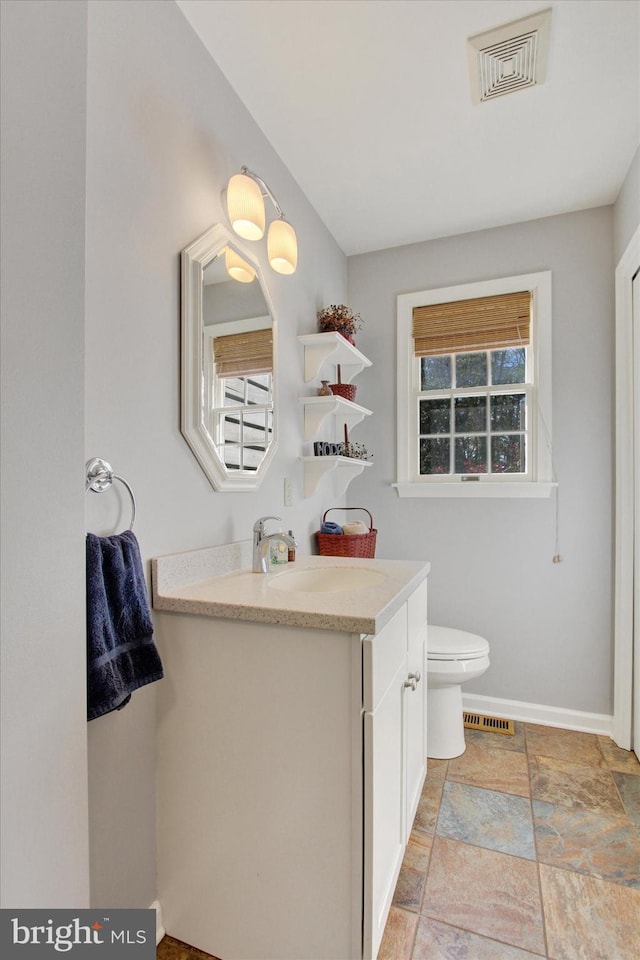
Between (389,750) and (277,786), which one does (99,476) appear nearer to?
(277,786)

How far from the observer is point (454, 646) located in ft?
6.89

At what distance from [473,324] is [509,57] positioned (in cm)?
120

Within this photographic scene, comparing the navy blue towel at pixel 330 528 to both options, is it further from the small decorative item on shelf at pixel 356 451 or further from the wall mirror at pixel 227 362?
the wall mirror at pixel 227 362

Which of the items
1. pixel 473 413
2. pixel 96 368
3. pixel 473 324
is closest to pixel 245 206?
pixel 96 368

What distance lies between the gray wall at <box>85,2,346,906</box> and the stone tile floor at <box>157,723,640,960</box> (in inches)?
19.9

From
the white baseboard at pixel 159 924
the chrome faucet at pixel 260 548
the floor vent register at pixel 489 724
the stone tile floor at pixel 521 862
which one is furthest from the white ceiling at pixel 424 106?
the floor vent register at pixel 489 724

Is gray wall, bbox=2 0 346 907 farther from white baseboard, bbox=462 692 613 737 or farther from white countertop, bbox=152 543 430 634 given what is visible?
white baseboard, bbox=462 692 613 737

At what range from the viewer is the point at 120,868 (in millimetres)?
1151

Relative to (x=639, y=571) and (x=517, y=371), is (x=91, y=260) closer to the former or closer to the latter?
(x=517, y=371)

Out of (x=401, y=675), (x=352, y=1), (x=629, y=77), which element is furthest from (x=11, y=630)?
(x=629, y=77)

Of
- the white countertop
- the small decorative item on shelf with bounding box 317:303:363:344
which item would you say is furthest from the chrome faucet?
the small decorative item on shelf with bounding box 317:303:363:344

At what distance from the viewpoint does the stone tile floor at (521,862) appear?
1.26 meters

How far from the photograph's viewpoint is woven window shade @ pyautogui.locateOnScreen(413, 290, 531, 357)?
2506mm
